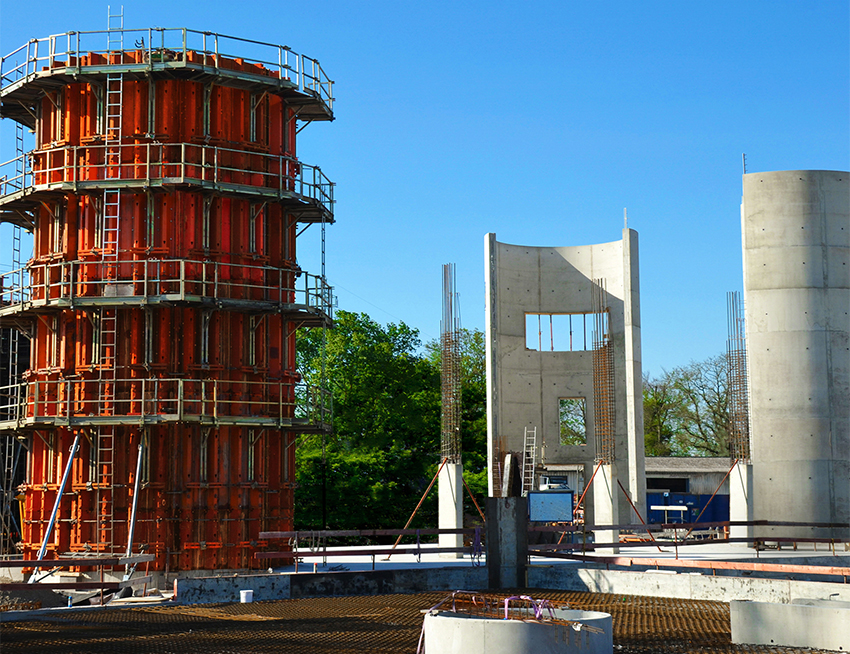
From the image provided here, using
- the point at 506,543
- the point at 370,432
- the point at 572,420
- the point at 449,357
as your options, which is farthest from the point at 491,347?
the point at 572,420

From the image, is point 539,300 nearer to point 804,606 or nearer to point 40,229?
point 40,229

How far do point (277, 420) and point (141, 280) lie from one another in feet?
16.7

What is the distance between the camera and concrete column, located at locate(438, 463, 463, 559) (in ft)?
113

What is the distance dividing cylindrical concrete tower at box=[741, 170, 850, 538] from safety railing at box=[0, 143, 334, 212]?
1800 cm

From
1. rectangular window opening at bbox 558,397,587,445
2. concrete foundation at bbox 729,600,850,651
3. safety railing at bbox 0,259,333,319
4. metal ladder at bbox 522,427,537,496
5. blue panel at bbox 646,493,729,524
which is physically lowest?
blue panel at bbox 646,493,729,524

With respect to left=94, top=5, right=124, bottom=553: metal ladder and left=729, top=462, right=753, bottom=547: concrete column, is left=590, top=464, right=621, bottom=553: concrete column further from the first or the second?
left=94, top=5, right=124, bottom=553: metal ladder

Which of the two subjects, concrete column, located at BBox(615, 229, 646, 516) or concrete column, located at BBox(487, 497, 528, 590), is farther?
concrete column, located at BBox(615, 229, 646, 516)

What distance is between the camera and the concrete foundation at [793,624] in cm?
1553

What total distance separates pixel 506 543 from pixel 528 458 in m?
15.4

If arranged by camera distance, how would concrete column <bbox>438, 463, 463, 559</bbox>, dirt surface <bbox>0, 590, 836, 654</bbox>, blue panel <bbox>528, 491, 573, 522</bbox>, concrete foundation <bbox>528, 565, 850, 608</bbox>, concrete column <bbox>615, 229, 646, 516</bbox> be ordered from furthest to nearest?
concrete column <bbox>615, 229, 646, 516</bbox>, blue panel <bbox>528, 491, 573, 522</bbox>, concrete column <bbox>438, 463, 463, 559</bbox>, concrete foundation <bbox>528, 565, 850, 608</bbox>, dirt surface <bbox>0, 590, 836, 654</bbox>

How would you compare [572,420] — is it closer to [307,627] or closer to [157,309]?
[157,309]

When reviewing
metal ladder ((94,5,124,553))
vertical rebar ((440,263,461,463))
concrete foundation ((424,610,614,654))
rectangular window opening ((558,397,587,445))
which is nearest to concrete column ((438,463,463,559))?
vertical rebar ((440,263,461,463))

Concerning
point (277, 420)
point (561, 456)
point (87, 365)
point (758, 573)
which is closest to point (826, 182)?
point (561, 456)

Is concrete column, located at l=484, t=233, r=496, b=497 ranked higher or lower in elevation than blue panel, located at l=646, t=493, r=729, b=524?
higher
